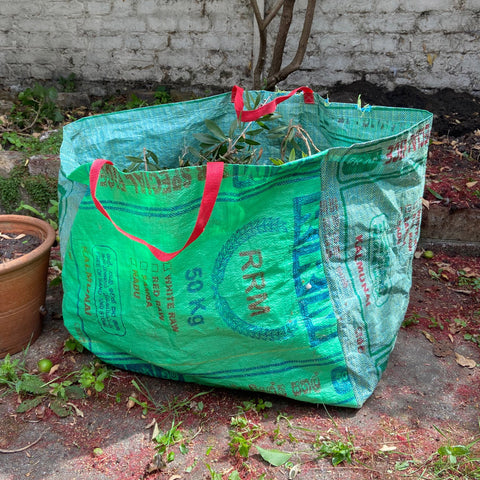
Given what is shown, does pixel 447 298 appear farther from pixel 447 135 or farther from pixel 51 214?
pixel 51 214

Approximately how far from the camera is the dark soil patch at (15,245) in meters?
2.02

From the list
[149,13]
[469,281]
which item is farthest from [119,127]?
[149,13]

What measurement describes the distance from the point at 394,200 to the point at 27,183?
215 cm

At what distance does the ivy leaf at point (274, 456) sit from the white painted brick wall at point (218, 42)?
2.94 meters

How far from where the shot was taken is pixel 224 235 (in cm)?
148

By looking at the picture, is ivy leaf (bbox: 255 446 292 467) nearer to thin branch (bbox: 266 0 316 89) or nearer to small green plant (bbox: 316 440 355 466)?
small green plant (bbox: 316 440 355 466)

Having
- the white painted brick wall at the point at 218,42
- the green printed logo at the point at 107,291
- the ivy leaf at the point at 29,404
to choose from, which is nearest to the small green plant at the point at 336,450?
the green printed logo at the point at 107,291

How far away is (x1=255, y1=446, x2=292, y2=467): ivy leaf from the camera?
4.98 feet

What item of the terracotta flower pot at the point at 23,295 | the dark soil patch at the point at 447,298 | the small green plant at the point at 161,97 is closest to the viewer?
the terracotta flower pot at the point at 23,295

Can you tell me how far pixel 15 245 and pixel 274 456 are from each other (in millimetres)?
1355

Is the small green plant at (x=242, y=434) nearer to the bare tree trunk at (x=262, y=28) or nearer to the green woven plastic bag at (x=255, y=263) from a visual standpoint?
the green woven plastic bag at (x=255, y=263)

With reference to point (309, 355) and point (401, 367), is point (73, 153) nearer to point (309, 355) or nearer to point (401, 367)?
point (309, 355)

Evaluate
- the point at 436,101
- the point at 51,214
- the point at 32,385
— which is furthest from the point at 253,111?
the point at 436,101

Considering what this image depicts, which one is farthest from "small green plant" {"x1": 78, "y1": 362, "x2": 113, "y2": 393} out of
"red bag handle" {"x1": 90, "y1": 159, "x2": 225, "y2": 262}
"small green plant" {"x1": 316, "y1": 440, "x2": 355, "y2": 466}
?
"small green plant" {"x1": 316, "y1": 440, "x2": 355, "y2": 466}
